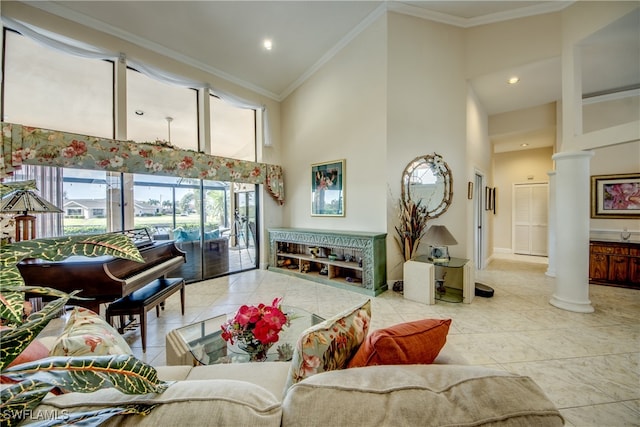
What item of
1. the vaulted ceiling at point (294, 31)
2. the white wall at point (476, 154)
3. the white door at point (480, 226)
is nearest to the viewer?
the vaulted ceiling at point (294, 31)

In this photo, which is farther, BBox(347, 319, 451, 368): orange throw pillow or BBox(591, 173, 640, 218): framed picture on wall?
BBox(591, 173, 640, 218): framed picture on wall

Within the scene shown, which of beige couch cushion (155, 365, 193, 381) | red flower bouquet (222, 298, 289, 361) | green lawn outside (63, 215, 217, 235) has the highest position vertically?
green lawn outside (63, 215, 217, 235)

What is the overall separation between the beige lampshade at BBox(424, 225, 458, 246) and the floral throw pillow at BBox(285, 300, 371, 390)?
2.49 metres

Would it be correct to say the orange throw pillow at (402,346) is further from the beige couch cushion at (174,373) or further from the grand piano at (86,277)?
the grand piano at (86,277)

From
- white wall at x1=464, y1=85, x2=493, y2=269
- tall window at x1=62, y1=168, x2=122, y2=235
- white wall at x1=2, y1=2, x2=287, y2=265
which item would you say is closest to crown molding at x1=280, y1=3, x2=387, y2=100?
white wall at x1=2, y1=2, x2=287, y2=265

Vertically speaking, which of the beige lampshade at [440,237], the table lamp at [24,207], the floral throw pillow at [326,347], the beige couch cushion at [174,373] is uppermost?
the table lamp at [24,207]

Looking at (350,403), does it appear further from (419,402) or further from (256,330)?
(256,330)

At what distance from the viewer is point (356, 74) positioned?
13.0ft

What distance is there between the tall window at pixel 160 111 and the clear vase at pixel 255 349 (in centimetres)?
357

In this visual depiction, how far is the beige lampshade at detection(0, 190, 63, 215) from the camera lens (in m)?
2.18

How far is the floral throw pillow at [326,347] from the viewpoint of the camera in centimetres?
88

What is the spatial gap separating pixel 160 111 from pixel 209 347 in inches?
174

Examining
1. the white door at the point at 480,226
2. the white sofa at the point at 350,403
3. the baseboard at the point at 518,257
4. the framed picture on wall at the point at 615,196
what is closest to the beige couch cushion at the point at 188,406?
the white sofa at the point at 350,403

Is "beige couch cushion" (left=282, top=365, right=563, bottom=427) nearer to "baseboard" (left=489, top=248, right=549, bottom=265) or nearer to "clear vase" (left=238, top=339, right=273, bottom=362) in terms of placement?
"clear vase" (left=238, top=339, right=273, bottom=362)
